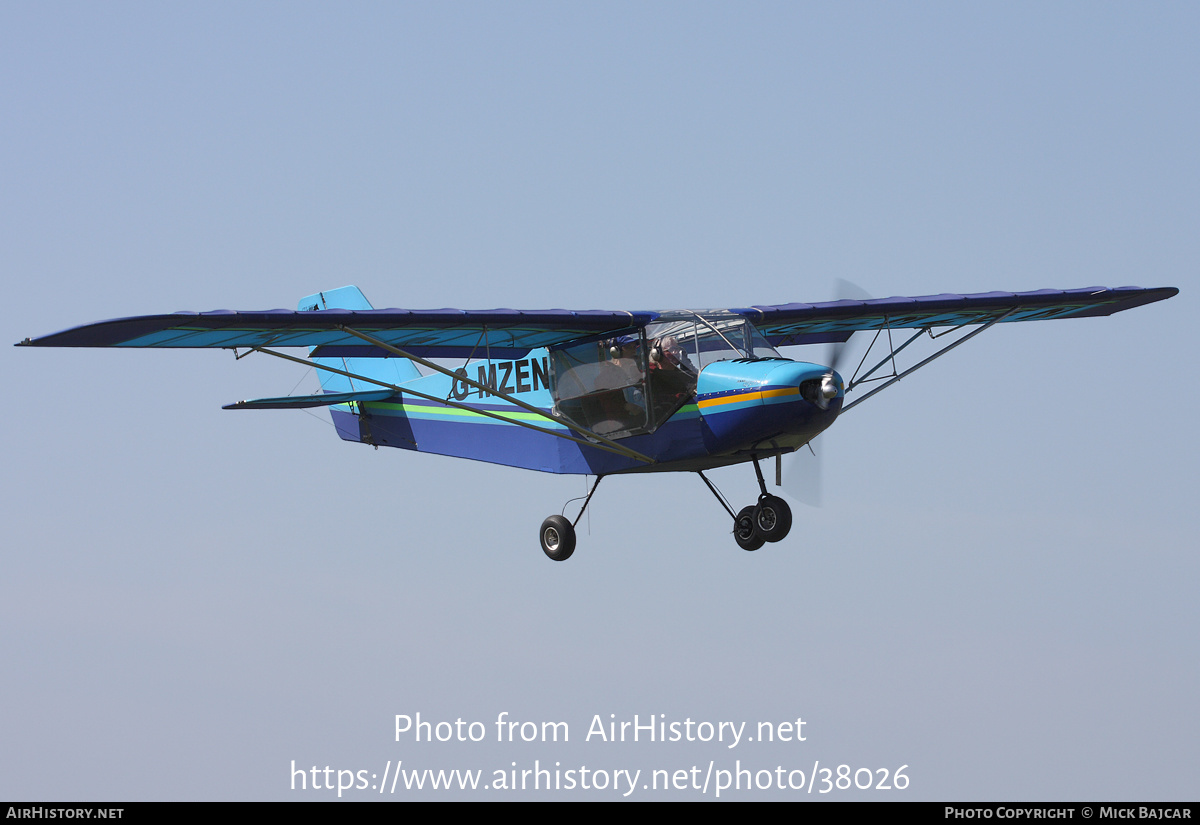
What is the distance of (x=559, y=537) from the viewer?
20.8 m

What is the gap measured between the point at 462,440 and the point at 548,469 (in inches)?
89.1

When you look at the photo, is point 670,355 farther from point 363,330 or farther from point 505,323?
point 363,330

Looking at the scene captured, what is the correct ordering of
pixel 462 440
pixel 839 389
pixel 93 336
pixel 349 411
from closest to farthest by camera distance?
pixel 93 336 → pixel 839 389 → pixel 462 440 → pixel 349 411

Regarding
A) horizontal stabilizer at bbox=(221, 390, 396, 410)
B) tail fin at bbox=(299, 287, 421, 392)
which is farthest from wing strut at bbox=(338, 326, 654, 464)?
tail fin at bbox=(299, 287, 421, 392)

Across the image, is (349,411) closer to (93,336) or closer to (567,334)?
(567,334)

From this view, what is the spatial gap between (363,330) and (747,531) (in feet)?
18.6

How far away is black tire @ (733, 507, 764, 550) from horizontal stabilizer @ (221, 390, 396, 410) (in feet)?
22.5

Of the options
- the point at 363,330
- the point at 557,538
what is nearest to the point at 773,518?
the point at 557,538

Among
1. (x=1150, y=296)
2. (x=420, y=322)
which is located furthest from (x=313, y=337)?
(x=1150, y=296)

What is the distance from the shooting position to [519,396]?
68.6ft

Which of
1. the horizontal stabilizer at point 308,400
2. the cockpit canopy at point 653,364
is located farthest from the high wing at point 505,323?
the horizontal stabilizer at point 308,400

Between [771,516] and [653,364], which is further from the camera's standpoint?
[771,516]

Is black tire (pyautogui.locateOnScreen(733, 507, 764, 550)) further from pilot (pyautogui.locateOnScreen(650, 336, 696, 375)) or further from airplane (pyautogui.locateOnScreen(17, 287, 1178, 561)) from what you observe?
pilot (pyautogui.locateOnScreen(650, 336, 696, 375))

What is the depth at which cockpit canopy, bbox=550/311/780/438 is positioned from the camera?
18.8 meters
